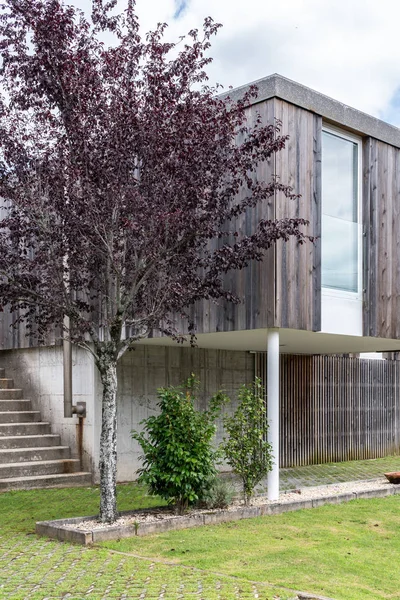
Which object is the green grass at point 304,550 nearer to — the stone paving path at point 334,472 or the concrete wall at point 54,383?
the stone paving path at point 334,472

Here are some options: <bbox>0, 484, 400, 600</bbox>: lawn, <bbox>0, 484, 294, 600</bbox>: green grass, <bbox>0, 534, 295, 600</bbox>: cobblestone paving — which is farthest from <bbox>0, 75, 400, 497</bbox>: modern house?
<bbox>0, 534, 295, 600</bbox>: cobblestone paving

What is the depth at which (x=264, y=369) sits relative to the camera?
1616cm

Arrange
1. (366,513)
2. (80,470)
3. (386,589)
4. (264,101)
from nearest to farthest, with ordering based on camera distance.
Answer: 1. (386,589)
2. (366,513)
3. (264,101)
4. (80,470)

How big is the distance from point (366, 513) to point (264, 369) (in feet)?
20.9

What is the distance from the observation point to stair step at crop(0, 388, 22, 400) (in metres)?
14.5

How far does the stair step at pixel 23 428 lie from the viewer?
43.9 feet

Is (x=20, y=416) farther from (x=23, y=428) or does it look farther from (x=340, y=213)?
(x=340, y=213)

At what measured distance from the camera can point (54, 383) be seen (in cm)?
1417

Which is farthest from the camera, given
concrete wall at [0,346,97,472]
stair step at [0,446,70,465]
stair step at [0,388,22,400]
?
stair step at [0,388,22,400]

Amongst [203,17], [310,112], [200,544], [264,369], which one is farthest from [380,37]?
A: [200,544]

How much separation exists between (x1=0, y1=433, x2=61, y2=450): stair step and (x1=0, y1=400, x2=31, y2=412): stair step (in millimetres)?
909

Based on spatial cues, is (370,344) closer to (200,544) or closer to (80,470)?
(80,470)

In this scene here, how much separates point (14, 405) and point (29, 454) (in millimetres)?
1516

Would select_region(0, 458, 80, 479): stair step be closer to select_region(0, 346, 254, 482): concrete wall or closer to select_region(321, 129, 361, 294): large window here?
select_region(0, 346, 254, 482): concrete wall
